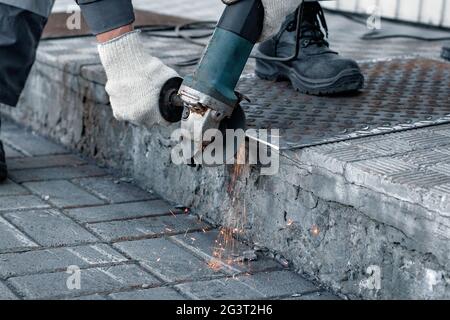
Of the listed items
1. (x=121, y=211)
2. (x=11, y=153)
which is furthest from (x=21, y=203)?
(x=11, y=153)

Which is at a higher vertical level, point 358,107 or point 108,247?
point 358,107

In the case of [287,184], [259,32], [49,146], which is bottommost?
[49,146]

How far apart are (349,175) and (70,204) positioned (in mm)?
1097

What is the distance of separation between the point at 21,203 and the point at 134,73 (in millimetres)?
712

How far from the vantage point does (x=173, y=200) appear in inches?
125

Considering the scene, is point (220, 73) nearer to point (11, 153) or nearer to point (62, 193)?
point (62, 193)

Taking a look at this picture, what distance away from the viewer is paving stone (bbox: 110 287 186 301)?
93.1 inches

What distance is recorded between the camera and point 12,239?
275cm

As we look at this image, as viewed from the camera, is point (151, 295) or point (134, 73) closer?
point (151, 295)

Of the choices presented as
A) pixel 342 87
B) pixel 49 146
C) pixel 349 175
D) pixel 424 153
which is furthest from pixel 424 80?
pixel 49 146

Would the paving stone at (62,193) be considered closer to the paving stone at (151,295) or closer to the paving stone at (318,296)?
the paving stone at (151,295)

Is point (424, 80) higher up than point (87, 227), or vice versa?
point (424, 80)

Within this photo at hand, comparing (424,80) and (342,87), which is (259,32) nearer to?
(342,87)
